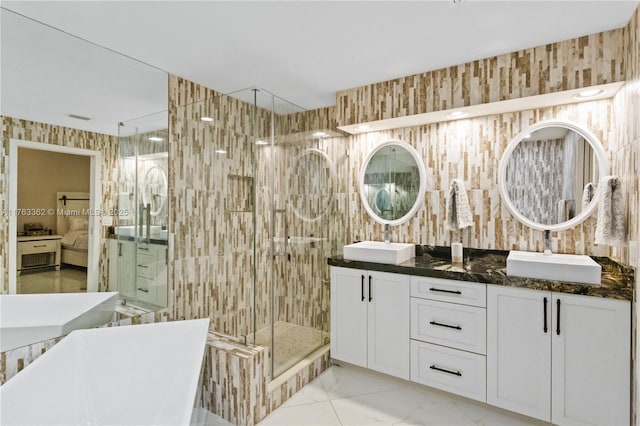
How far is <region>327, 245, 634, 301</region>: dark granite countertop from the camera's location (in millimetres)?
1997

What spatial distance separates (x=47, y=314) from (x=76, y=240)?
19.2 inches

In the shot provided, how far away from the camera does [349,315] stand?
Answer: 292 cm

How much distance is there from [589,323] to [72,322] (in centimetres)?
327

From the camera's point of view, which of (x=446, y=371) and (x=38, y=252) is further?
(x=446, y=371)

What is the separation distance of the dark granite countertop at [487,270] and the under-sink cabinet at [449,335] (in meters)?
0.08

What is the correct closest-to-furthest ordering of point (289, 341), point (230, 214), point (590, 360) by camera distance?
point (590, 360) → point (230, 214) → point (289, 341)

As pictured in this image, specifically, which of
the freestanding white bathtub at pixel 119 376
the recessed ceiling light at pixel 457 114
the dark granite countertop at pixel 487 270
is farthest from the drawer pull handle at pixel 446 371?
the recessed ceiling light at pixel 457 114

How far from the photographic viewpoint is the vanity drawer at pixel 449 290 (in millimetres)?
2363

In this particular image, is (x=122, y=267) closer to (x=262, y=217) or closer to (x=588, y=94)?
(x=262, y=217)

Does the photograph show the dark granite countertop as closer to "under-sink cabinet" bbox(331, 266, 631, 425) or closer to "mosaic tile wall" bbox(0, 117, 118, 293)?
"under-sink cabinet" bbox(331, 266, 631, 425)

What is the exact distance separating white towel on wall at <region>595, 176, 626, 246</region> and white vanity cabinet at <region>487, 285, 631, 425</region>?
15.2 inches

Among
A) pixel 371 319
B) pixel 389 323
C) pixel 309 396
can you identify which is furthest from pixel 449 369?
pixel 309 396

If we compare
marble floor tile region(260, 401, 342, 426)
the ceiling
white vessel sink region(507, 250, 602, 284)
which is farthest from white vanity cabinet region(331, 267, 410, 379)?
the ceiling

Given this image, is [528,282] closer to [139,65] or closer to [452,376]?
[452,376]
